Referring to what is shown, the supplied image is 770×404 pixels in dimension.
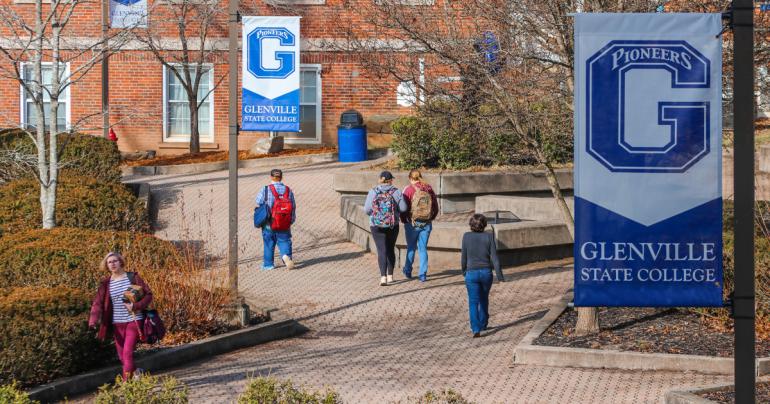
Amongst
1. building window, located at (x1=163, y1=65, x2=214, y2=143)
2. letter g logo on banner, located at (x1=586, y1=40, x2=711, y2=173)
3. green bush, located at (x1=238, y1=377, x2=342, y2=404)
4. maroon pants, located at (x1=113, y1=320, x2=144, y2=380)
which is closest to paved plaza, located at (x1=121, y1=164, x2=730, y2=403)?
maroon pants, located at (x1=113, y1=320, x2=144, y2=380)

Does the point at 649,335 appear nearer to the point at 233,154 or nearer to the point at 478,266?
the point at 478,266

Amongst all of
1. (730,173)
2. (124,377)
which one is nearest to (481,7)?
(124,377)

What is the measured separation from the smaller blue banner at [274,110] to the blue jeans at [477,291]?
2.80 meters

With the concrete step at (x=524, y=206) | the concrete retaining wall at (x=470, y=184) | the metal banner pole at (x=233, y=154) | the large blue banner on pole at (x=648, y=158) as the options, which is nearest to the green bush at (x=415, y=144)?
the concrete retaining wall at (x=470, y=184)

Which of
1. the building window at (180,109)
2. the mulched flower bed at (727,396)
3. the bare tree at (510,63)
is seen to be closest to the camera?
the mulched flower bed at (727,396)

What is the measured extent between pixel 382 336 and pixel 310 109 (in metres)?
17.6

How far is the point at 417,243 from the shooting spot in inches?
635

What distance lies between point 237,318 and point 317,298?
2210mm

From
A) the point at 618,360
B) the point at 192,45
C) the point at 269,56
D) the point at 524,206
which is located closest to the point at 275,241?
the point at 269,56

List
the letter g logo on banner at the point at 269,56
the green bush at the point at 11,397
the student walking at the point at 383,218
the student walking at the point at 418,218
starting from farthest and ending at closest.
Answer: the student walking at the point at 418,218, the student walking at the point at 383,218, the letter g logo on banner at the point at 269,56, the green bush at the point at 11,397

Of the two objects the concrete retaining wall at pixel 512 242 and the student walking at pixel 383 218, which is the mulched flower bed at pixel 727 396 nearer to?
the student walking at pixel 383 218

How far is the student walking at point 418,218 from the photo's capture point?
15.8m

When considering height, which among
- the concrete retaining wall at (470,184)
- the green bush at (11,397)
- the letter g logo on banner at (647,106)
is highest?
the letter g logo on banner at (647,106)

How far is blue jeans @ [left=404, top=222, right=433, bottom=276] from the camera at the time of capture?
1582 cm
